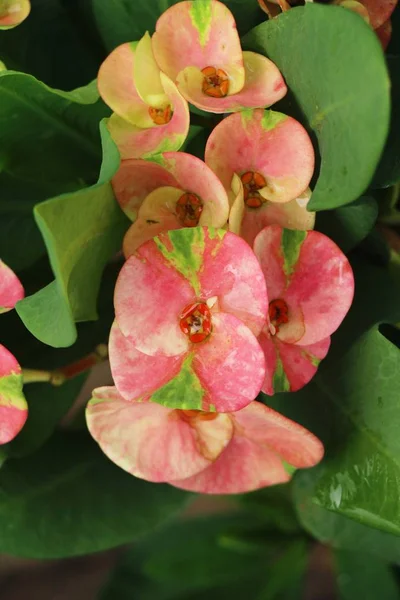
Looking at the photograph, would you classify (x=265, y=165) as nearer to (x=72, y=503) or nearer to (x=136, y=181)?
(x=136, y=181)

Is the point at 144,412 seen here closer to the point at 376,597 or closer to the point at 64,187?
the point at 64,187

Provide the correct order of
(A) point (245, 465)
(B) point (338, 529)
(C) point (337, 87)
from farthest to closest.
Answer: (B) point (338, 529) < (A) point (245, 465) < (C) point (337, 87)

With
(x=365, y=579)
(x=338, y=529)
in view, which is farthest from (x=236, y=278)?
(x=365, y=579)

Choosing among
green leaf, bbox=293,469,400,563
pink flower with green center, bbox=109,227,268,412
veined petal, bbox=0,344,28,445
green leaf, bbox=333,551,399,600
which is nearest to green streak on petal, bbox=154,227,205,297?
pink flower with green center, bbox=109,227,268,412

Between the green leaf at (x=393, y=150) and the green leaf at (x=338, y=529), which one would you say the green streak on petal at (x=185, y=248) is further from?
the green leaf at (x=338, y=529)

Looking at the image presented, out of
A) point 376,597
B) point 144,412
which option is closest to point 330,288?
point 144,412

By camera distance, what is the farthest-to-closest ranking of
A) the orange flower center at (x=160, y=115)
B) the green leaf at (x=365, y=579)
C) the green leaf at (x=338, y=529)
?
1. the green leaf at (x=365, y=579)
2. the green leaf at (x=338, y=529)
3. the orange flower center at (x=160, y=115)

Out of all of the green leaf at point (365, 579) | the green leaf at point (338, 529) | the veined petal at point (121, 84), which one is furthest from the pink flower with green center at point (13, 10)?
the green leaf at point (365, 579)
